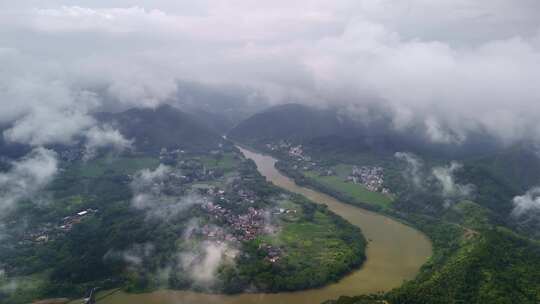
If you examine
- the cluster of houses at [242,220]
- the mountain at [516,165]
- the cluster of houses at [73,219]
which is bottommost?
the cluster of houses at [73,219]

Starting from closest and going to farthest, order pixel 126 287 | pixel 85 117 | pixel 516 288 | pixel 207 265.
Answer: pixel 516 288 → pixel 126 287 → pixel 207 265 → pixel 85 117

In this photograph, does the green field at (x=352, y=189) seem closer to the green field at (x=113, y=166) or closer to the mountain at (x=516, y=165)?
the mountain at (x=516, y=165)

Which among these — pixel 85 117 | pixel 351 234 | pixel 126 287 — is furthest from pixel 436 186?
pixel 85 117

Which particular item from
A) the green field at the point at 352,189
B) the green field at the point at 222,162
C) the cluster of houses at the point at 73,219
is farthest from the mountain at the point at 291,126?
→ the cluster of houses at the point at 73,219

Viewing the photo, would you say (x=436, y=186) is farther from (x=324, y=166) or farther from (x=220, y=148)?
(x=220, y=148)

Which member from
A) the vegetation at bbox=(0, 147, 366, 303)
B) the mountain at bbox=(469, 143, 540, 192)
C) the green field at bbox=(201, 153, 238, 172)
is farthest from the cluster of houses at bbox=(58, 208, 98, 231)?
the mountain at bbox=(469, 143, 540, 192)

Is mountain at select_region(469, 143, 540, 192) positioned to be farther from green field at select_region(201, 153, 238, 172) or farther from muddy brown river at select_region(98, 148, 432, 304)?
green field at select_region(201, 153, 238, 172)
